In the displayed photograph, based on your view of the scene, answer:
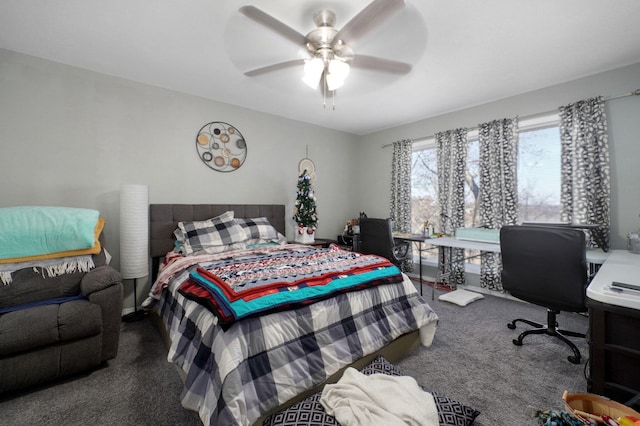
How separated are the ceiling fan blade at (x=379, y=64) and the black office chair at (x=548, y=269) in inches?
66.2

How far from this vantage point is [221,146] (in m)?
3.58

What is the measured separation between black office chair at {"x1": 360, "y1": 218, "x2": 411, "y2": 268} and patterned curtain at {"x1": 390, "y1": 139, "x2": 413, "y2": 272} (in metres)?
0.91

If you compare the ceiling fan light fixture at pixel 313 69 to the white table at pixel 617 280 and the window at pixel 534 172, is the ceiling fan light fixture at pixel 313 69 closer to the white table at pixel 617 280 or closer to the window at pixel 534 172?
the white table at pixel 617 280

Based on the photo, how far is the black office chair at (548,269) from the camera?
1.94 meters

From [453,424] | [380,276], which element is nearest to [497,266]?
[380,276]

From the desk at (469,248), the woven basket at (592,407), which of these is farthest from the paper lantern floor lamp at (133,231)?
the woven basket at (592,407)

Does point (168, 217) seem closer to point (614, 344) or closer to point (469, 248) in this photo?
point (469, 248)

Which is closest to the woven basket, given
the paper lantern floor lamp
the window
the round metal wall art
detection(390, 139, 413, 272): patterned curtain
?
the window

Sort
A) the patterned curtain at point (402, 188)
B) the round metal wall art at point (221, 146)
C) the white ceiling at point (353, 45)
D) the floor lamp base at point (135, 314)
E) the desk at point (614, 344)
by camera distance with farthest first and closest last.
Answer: the patterned curtain at point (402, 188)
the round metal wall art at point (221, 146)
the floor lamp base at point (135, 314)
the white ceiling at point (353, 45)
the desk at point (614, 344)

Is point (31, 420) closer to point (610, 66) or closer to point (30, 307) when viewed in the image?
point (30, 307)

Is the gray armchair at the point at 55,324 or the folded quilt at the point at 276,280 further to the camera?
the gray armchair at the point at 55,324

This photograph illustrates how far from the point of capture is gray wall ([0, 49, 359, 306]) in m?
2.45

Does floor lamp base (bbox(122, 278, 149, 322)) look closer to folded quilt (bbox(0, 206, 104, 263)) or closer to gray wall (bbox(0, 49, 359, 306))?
gray wall (bbox(0, 49, 359, 306))

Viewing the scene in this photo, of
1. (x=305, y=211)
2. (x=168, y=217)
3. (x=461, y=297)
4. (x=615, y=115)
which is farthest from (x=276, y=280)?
(x=615, y=115)
